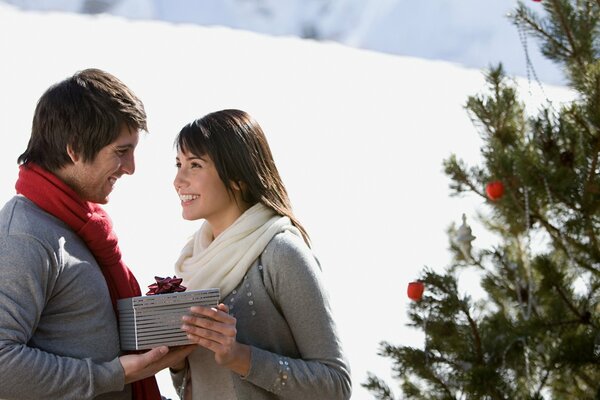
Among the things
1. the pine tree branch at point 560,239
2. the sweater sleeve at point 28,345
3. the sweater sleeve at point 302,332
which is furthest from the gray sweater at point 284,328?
the pine tree branch at point 560,239

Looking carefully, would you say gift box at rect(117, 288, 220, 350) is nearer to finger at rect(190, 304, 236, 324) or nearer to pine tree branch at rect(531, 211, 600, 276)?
finger at rect(190, 304, 236, 324)

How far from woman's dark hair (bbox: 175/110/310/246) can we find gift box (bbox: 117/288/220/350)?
287mm

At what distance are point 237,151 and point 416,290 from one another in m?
0.55

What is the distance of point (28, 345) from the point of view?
4.55ft

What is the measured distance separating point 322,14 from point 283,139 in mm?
488

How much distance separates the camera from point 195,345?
1488mm

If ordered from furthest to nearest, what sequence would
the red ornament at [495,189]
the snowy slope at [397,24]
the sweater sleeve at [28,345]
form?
the snowy slope at [397,24] → the red ornament at [495,189] → the sweater sleeve at [28,345]

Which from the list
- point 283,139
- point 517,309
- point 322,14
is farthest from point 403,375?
point 322,14

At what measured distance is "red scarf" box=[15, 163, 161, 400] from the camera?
4.79 ft

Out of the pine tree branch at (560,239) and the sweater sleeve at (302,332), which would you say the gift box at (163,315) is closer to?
the sweater sleeve at (302,332)

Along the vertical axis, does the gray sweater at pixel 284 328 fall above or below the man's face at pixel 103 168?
below

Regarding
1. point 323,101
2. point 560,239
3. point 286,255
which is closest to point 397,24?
point 323,101

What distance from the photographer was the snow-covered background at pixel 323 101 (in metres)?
2.87

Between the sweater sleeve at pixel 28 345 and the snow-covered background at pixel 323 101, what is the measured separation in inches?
57.9
